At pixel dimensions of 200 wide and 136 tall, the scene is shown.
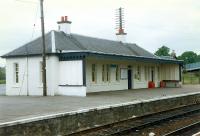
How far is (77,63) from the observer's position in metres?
27.0

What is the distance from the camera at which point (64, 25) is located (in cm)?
3206

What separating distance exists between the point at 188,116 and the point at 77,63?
918cm

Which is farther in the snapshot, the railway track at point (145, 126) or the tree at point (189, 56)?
the tree at point (189, 56)

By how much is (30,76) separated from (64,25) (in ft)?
16.9

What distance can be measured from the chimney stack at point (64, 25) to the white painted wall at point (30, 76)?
433cm

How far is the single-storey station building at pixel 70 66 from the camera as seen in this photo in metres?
27.2

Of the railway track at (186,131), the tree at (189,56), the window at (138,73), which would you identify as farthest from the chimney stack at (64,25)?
the tree at (189,56)

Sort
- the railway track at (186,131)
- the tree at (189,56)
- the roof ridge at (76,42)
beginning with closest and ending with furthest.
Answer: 1. the railway track at (186,131)
2. the roof ridge at (76,42)
3. the tree at (189,56)

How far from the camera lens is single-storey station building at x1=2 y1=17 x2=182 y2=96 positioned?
2723 cm

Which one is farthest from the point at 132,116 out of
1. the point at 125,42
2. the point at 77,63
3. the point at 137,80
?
the point at 125,42

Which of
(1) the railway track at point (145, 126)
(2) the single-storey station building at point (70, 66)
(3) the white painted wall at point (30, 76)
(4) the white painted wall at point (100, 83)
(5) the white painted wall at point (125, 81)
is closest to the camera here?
(1) the railway track at point (145, 126)

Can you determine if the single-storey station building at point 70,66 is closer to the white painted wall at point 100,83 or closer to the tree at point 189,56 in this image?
the white painted wall at point 100,83

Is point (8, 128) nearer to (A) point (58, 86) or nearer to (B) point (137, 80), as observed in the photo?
(A) point (58, 86)

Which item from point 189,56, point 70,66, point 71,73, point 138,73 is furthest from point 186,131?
point 189,56
